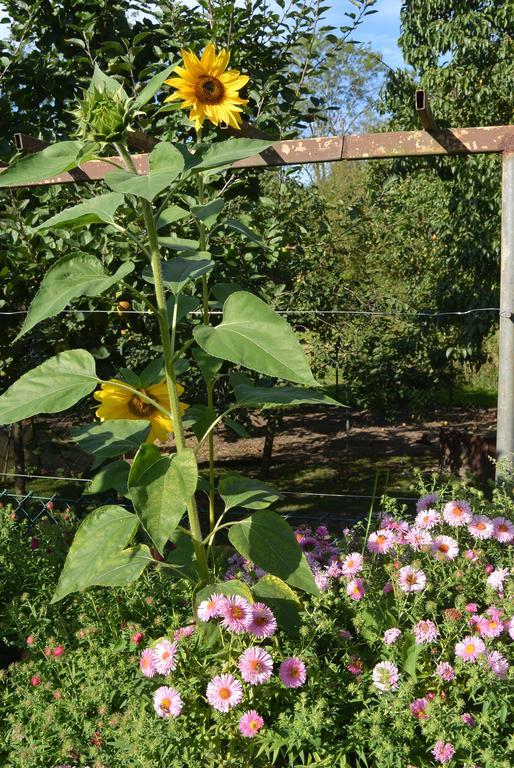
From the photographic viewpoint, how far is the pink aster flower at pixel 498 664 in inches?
55.1

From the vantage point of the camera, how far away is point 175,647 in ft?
4.78

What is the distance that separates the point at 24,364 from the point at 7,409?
88.7 inches

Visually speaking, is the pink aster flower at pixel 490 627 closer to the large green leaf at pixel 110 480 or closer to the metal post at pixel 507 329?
the large green leaf at pixel 110 480

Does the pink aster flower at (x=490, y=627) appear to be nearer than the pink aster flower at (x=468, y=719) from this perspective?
No

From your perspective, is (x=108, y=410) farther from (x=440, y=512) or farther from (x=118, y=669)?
(x=440, y=512)

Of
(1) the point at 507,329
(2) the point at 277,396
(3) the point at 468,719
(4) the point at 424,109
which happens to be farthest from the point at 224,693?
(4) the point at 424,109

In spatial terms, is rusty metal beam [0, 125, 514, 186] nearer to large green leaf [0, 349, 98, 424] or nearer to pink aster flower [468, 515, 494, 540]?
large green leaf [0, 349, 98, 424]

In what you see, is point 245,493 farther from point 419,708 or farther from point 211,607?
point 419,708

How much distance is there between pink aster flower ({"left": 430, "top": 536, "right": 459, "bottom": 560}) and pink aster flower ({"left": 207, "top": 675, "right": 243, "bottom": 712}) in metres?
0.52

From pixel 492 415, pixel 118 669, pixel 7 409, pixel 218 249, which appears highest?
pixel 218 249

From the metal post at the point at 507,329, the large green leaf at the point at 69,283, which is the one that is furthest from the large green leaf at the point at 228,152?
the metal post at the point at 507,329

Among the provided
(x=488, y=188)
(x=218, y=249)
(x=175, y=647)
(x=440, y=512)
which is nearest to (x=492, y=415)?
(x=488, y=188)

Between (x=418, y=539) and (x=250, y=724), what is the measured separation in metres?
0.58

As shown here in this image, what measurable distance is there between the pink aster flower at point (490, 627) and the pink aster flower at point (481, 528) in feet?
0.77
